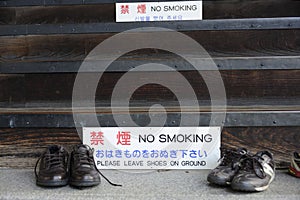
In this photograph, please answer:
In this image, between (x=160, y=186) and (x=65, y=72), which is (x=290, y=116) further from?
(x=65, y=72)

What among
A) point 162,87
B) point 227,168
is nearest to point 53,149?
point 162,87

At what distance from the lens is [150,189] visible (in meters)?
1.16

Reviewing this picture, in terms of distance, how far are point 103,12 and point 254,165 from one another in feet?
2.86

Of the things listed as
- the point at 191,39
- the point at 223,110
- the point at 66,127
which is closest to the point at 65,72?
the point at 66,127

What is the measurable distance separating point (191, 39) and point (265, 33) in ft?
1.00

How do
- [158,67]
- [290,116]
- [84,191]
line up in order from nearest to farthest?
[84,191] → [290,116] → [158,67]

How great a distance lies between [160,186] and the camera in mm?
1188

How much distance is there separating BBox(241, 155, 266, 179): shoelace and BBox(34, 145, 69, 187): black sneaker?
0.59m

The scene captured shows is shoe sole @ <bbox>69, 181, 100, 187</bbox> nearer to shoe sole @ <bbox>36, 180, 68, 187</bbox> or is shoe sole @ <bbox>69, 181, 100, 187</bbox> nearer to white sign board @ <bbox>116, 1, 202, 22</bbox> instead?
shoe sole @ <bbox>36, 180, 68, 187</bbox>

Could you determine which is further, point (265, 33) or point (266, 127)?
point (265, 33)

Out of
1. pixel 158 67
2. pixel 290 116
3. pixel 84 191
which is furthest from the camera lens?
pixel 158 67

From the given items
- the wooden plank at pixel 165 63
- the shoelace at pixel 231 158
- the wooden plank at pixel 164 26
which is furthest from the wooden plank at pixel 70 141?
the wooden plank at pixel 164 26

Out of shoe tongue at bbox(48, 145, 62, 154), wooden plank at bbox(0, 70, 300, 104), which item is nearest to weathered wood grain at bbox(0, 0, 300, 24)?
wooden plank at bbox(0, 70, 300, 104)

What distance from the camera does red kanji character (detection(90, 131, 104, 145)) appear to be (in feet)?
4.56
